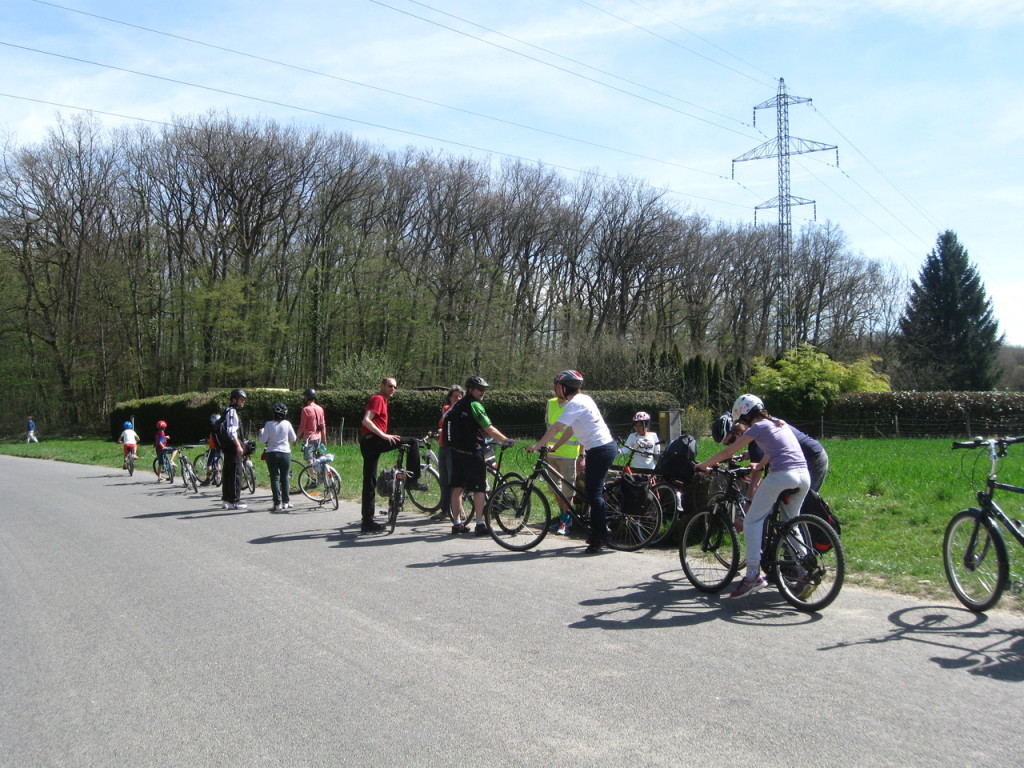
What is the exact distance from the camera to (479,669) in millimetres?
4891

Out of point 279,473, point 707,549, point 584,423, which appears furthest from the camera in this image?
point 279,473

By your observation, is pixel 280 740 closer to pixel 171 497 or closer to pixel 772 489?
pixel 772 489

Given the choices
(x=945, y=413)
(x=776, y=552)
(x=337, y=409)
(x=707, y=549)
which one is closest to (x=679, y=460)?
(x=707, y=549)

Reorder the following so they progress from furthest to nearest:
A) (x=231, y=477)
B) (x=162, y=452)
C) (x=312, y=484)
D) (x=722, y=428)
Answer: (x=162, y=452), (x=312, y=484), (x=231, y=477), (x=722, y=428)

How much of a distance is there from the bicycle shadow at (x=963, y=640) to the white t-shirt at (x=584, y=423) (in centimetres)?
335

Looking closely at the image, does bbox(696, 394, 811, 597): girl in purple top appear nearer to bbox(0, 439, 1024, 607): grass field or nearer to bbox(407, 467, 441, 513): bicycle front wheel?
bbox(0, 439, 1024, 607): grass field

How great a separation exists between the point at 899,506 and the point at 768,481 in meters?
5.46

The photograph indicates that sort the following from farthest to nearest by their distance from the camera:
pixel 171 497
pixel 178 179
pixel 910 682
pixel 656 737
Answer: pixel 178 179, pixel 171 497, pixel 910 682, pixel 656 737

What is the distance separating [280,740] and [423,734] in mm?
689

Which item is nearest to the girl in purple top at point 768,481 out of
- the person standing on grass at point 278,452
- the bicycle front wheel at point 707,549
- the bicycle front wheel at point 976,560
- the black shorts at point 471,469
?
the bicycle front wheel at point 707,549

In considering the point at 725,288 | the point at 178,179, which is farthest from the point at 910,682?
the point at 725,288

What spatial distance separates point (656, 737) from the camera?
12.8 ft

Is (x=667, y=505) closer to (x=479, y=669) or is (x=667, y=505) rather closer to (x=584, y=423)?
(x=584, y=423)

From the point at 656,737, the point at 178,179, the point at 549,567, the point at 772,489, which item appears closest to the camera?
the point at 656,737
